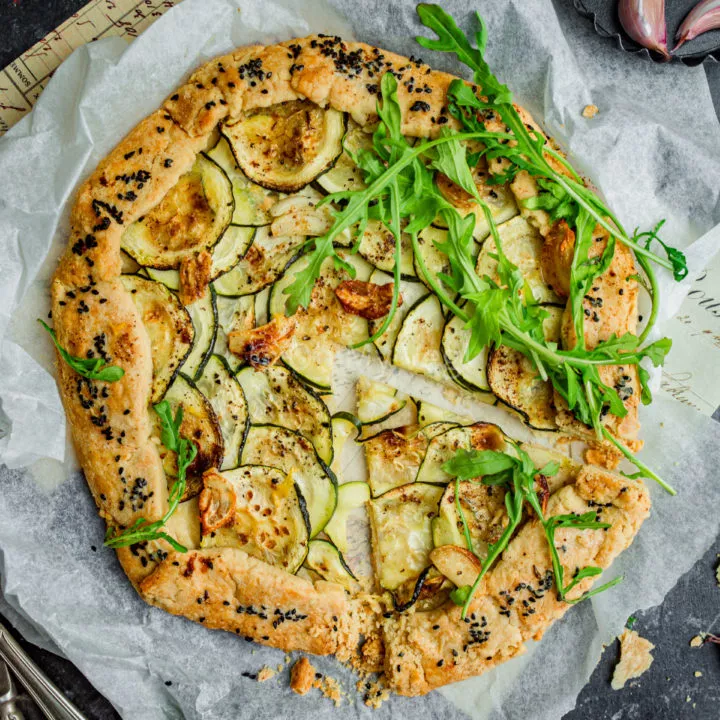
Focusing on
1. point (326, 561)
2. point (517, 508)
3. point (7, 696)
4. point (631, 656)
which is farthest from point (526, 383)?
point (7, 696)

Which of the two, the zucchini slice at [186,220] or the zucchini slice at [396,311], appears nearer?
the zucchini slice at [186,220]

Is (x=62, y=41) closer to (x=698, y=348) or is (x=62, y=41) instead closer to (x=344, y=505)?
(x=344, y=505)

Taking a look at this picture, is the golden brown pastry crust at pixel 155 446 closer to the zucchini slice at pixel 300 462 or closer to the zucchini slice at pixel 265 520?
the zucchini slice at pixel 265 520

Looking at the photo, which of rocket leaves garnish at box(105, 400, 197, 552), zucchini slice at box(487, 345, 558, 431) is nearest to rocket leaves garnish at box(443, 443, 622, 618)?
zucchini slice at box(487, 345, 558, 431)

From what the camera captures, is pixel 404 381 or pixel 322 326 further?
pixel 404 381

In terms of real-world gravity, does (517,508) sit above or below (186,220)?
below

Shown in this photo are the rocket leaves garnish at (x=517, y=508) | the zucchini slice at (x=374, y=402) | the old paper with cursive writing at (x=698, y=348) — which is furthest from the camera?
the old paper with cursive writing at (x=698, y=348)

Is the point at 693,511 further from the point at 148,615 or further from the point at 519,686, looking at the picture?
the point at 148,615

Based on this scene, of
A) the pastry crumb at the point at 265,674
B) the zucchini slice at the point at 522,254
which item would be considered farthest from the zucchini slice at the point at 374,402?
the pastry crumb at the point at 265,674
